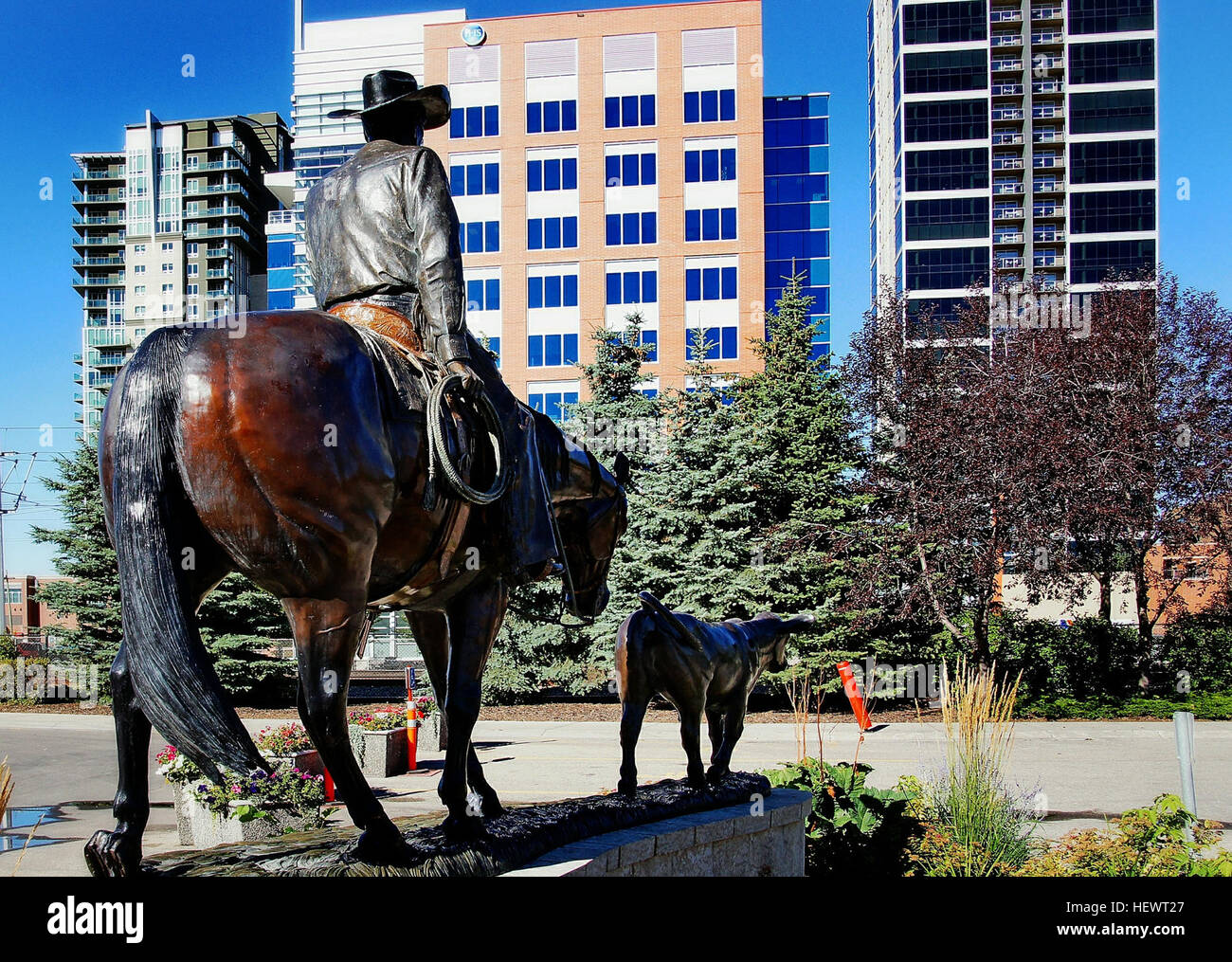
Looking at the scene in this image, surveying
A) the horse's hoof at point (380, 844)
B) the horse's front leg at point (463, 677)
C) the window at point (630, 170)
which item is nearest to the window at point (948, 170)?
the window at point (630, 170)

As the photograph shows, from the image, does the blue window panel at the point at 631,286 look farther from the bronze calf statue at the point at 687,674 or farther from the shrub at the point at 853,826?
the bronze calf statue at the point at 687,674

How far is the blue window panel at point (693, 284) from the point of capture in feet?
149

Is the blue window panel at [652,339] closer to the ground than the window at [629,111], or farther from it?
closer to the ground

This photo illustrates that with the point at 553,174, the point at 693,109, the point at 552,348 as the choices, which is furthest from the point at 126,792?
the point at 693,109

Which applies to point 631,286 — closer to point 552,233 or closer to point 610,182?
point 552,233

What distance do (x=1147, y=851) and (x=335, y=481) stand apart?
635cm

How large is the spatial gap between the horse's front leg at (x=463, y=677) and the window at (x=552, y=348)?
4081 cm

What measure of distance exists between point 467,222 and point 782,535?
28.2 m

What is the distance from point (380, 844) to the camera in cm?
414

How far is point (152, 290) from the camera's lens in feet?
314

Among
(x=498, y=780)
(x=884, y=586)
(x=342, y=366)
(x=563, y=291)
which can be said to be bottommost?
(x=498, y=780)

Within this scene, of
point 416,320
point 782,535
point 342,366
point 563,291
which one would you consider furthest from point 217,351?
point 563,291

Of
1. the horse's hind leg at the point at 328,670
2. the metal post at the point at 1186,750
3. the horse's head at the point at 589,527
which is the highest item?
the horse's head at the point at 589,527
